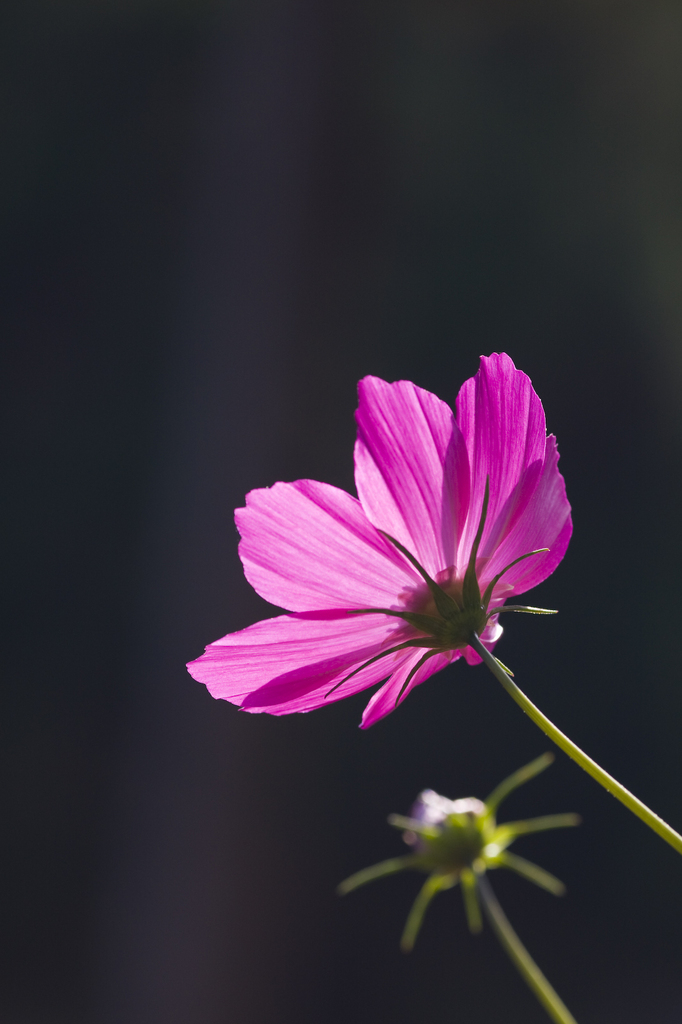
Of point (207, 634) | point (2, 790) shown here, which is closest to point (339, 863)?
point (207, 634)

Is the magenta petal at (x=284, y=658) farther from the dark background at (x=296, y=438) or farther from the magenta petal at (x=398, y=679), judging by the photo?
the dark background at (x=296, y=438)

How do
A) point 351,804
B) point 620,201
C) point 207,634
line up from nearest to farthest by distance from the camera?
point 351,804 → point 207,634 → point 620,201

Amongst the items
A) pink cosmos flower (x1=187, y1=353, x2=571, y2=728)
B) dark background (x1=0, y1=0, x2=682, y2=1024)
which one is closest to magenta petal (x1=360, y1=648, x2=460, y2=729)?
pink cosmos flower (x1=187, y1=353, x2=571, y2=728)

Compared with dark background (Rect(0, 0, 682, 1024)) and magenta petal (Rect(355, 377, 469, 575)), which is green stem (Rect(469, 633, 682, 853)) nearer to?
magenta petal (Rect(355, 377, 469, 575))

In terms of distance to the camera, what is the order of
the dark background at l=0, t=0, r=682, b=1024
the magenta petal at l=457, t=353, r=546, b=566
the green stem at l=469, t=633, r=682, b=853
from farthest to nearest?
1. the dark background at l=0, t=0, r=682, b=1024
2. the magenta petal at l=457, t=353, r=546, b=566
3. the green stem at l=469, t=633, r=682, b=853

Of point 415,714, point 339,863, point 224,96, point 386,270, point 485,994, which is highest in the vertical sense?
point 224,96

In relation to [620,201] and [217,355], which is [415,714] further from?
[620,201]
